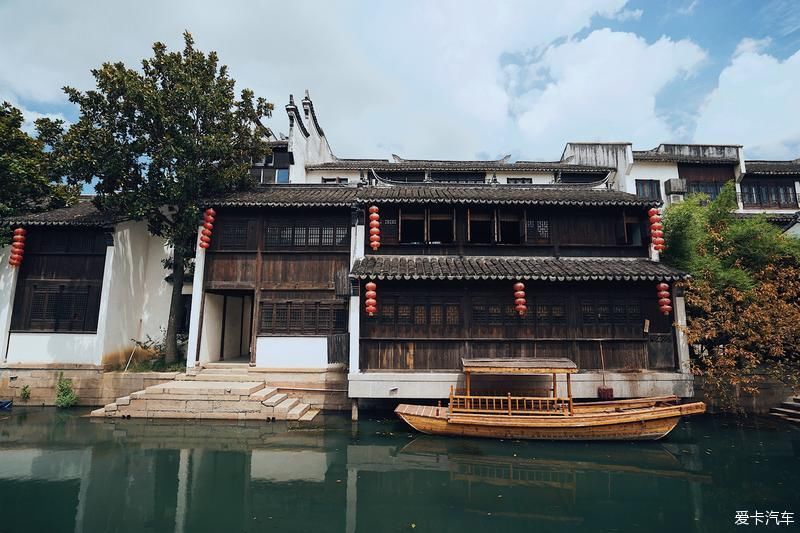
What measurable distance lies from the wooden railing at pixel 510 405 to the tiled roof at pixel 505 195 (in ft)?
20.9

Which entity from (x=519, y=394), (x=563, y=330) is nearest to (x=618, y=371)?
(x=563, y=330)

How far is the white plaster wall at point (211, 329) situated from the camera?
50.0 feet

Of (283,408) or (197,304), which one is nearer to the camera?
(283,408)

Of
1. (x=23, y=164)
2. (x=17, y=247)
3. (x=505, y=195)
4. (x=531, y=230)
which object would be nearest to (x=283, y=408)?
(x=531, y=230)

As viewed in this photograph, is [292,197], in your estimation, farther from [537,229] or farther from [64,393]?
[64,393]

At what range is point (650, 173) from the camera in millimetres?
25000

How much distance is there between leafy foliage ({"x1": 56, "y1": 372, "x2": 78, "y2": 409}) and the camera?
1411 cm

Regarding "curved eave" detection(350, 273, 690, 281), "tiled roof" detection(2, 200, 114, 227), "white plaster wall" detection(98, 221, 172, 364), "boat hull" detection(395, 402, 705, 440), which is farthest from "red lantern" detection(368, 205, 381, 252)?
"white plaster wall" detection(98, 221, 172, 364)

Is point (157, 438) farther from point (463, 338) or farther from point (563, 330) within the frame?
point (563, 330)

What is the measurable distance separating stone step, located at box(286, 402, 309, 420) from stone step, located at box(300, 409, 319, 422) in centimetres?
12

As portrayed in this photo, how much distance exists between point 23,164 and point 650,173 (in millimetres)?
32323

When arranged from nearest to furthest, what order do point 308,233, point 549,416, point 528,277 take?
point 549,416, point 528,277, point 308,233

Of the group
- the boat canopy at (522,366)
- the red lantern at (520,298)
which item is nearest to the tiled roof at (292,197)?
the red lantern at (520,298)

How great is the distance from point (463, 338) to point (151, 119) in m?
13.6
